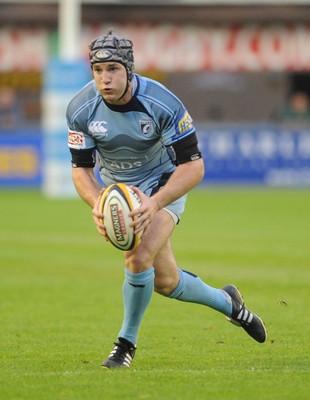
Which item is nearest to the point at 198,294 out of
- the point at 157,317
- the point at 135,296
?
the point at 135,296

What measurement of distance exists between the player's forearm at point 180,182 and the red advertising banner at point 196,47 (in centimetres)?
2555

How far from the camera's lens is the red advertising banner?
33.5 meters

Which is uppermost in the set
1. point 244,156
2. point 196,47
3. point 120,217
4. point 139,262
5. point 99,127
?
point 99,127

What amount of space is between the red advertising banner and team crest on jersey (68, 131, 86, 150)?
83.0 feet

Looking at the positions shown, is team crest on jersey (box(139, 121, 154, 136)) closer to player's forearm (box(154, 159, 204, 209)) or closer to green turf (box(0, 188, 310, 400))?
player's forearm (box(154, 159, 204, 209))

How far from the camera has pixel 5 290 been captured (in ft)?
41.2

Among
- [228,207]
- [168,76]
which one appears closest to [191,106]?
[168,76]

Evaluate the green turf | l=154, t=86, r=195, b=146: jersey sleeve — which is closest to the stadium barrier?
the green turf

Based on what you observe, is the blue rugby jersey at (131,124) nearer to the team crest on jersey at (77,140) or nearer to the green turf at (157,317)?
the team crest on jersey at (77,140)

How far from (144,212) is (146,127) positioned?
2.05 feet

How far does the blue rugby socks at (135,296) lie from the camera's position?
779cm

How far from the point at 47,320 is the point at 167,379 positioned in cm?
338

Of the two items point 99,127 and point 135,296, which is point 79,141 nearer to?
point 99,127

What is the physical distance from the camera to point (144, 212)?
763cm
